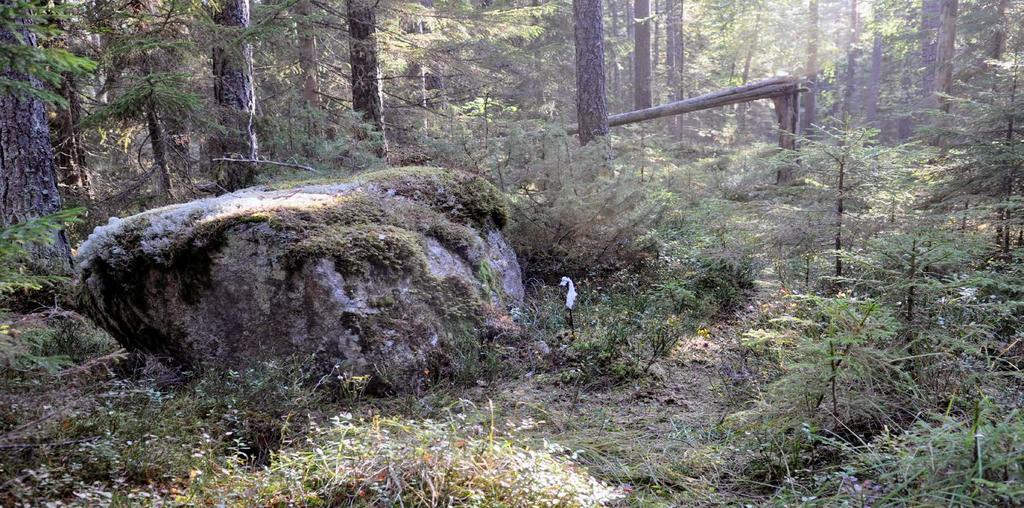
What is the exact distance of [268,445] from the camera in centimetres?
345

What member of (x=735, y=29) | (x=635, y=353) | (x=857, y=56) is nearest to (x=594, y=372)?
(x=635, y=353)

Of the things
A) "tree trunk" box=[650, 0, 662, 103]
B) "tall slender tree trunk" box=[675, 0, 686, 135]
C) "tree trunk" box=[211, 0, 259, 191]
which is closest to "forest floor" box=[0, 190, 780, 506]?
"tree trunk" box=[211, 0, 259, 191]

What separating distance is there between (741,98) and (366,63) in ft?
28.0

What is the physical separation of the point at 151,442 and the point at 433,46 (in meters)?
8.53

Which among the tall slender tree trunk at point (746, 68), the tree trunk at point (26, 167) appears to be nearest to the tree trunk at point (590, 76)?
the tree trunk at point (26, 167)

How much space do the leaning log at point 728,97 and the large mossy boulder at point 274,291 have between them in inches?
365

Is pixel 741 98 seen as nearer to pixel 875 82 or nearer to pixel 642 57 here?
pixel 642 57

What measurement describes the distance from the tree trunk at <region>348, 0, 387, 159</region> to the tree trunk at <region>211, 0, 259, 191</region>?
66.5 inches

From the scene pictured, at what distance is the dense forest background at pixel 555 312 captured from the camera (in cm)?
272

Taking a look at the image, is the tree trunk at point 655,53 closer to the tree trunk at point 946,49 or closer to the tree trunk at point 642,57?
the tree trunk at point 642,57

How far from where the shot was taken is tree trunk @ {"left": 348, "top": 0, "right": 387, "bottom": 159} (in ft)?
31.2

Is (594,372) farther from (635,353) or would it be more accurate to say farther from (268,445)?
(268,445)

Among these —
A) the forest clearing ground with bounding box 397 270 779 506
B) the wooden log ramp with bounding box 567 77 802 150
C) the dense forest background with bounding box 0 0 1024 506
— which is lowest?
the forest clearing ground with bounding box 397 270 779 506

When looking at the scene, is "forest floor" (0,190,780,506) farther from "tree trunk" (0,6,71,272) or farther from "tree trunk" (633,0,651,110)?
"tree trunk" (633,0,651,110)
